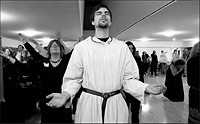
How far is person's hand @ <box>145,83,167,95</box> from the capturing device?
3.44 ft

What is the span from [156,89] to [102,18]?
1.74 feet

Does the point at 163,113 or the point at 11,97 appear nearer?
the point at 11,97

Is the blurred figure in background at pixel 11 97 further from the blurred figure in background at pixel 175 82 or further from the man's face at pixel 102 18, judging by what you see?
the blurred figure in background at pixel 175 82

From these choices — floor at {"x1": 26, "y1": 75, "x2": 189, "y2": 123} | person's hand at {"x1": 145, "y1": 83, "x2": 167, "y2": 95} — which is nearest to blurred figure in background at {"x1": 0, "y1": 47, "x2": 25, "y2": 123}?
floor at {"x1": 26, "y1": 75, "x2": 189, "y2": 123}

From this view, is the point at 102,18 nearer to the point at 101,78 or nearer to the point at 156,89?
the point at 101,78

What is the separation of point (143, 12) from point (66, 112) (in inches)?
222

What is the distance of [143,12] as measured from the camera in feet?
22.7

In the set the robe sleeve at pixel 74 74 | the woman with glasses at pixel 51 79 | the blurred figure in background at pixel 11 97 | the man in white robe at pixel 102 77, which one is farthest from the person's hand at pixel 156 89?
the blurred figure in background at pixel 11 97

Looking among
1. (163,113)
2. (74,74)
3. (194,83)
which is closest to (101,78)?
(74,74)

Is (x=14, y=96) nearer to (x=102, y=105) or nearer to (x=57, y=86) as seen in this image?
(x=57, y=86)

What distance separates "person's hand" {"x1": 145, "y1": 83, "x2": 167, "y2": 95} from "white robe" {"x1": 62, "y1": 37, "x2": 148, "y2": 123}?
0.10ft

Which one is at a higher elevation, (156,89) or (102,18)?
(102,18)

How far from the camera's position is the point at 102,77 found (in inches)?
44.9

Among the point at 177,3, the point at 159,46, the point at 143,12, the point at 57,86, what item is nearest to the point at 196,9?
the point at 177,3
